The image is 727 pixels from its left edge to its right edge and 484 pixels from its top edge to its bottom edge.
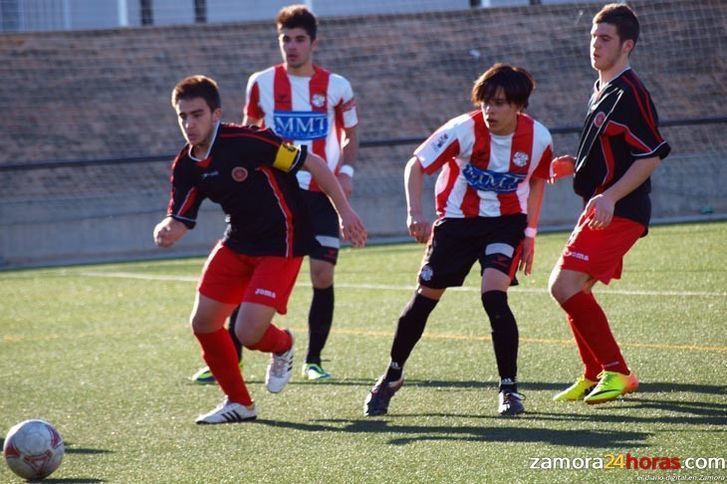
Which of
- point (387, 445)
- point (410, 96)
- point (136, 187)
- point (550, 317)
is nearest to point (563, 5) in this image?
point (410, 96)

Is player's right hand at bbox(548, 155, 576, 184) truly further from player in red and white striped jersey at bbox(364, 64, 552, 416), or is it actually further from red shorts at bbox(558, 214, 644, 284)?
red shorts at bbox(558, 214, 644, 284)

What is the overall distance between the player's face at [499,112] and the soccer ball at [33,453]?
246 cm

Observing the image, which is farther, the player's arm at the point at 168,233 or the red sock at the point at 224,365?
the red sock at the point at 224,365

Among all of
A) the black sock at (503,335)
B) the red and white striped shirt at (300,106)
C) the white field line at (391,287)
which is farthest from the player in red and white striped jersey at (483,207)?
the white field line at (391,287)

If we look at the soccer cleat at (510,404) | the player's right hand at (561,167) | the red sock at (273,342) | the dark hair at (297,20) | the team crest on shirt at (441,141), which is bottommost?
the soccer cleat at (510,404)

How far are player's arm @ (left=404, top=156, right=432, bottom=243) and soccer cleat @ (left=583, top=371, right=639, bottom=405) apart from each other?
108cm

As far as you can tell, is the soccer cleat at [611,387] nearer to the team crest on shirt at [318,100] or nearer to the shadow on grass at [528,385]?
the shadow on grass at [528,385]

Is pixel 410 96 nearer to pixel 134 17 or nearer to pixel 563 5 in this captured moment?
pixel 563 5

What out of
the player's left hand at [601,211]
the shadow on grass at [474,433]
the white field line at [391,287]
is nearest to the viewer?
the shadow on grass at [474,433]

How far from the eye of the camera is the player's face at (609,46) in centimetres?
562

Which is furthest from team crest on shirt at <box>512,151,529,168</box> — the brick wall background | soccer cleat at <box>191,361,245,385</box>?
the brick wall background

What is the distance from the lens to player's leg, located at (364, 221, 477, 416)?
5762mm

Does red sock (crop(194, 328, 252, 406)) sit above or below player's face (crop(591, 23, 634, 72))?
below

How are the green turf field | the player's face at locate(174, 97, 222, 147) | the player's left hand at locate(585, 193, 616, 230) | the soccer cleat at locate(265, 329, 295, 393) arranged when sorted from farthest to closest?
1. the soccer cleat at locate(265, 329, 295, 393)
2. the player's face at locate(174, 97, 222, 147)
3. the player's left hand at locate(585, 193, 616, 230)
4. the green turf field
